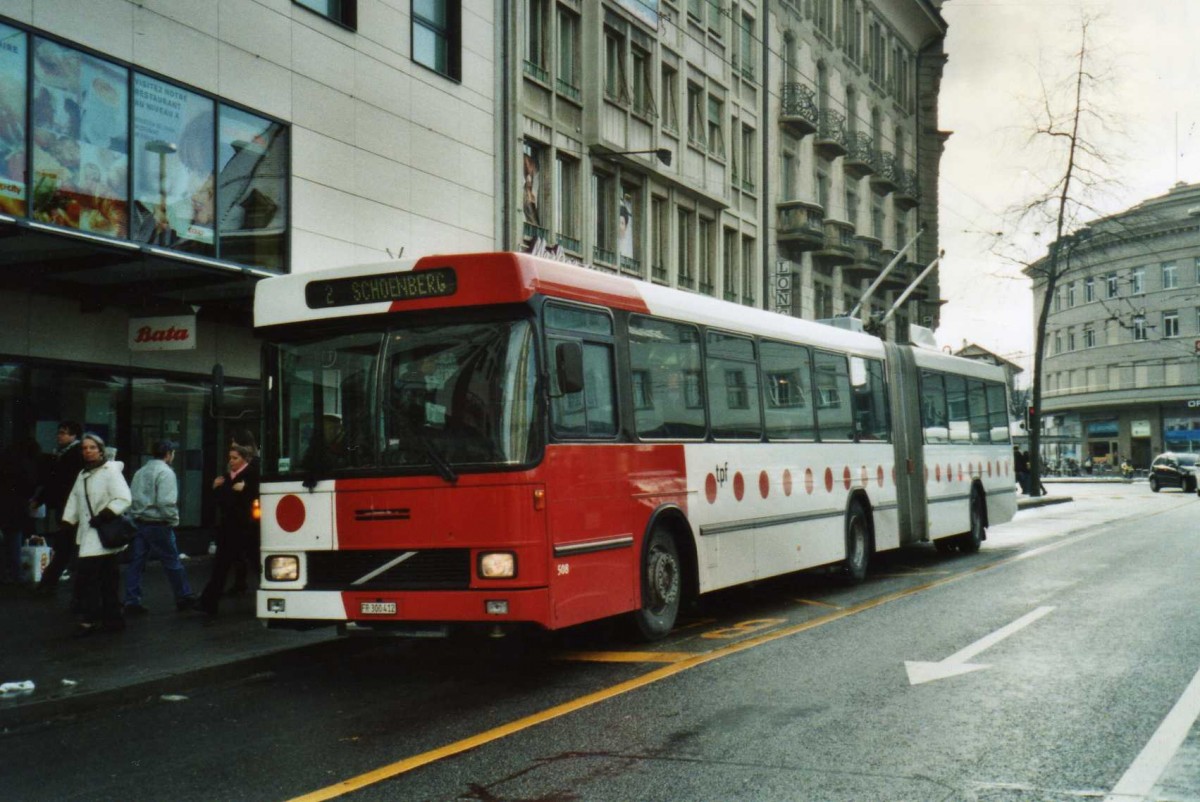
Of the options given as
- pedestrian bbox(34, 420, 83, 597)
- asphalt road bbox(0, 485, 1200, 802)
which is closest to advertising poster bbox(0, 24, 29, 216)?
pedestrian bbox(34, 420, 83, 597)

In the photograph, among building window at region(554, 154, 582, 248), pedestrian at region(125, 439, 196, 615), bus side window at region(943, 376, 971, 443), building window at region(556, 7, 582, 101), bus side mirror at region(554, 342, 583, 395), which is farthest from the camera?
building window at region(556, 7, 582, 101)

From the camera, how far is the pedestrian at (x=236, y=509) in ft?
41.7

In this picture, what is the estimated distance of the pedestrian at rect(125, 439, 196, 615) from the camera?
12.5 metres

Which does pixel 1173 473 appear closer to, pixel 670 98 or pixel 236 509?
pixel 670 98

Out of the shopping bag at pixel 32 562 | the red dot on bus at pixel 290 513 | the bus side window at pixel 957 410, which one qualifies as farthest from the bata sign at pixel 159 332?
the bus side window at pixel 957 410

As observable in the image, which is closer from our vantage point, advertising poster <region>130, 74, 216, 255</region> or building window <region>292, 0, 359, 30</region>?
advertising poster <region>130, 74, 216, 255</region>

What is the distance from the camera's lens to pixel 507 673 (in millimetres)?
9164

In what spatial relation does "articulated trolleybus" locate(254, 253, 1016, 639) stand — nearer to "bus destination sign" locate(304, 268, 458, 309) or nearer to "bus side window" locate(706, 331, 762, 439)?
"bus destination sign" locate(304, 268, 458, 309)

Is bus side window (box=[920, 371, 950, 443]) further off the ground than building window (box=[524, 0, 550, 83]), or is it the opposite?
building window (box=[524, 0, 550, 83])

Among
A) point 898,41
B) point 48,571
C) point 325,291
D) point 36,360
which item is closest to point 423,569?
point 325,291

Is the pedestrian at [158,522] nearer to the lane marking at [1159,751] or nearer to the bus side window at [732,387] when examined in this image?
the bus side window at [732,387]

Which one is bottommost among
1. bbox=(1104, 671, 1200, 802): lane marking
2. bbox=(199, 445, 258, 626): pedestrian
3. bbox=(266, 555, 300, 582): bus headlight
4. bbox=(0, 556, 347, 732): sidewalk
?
bbox=(1104, 671, 1200, 802): lane marking

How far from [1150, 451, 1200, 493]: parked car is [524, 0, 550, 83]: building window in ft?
113

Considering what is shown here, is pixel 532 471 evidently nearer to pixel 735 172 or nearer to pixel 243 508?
pixel 243 508
